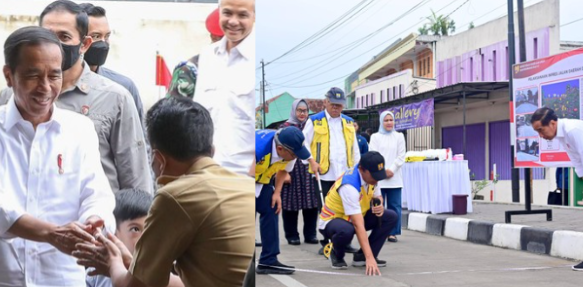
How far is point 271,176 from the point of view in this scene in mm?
2967

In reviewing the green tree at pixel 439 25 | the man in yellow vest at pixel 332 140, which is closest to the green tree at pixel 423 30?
the green tree at pixel 439 25

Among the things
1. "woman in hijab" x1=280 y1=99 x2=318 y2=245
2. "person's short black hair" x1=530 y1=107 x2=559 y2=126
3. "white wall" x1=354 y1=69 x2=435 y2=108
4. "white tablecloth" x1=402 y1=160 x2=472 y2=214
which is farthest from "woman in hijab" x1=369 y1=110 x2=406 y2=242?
"person's short black hair" x1=530 y1=107 x2=559 y2=126

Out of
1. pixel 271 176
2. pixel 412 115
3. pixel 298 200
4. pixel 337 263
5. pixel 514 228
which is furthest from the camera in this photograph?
pixel 298 200

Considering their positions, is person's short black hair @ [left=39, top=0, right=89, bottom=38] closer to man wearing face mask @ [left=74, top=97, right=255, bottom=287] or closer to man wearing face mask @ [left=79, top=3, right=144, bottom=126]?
man wearing face mask @ [left=79, top=3, right=144, bottom=126]

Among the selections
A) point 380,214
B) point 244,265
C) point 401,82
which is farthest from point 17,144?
point 380,214

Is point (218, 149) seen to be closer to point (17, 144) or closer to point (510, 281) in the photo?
point (17, 144)

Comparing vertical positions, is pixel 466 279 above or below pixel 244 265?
below

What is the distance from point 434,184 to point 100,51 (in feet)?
9.50

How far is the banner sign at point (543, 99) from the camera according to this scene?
118 inches

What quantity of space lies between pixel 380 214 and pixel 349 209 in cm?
19

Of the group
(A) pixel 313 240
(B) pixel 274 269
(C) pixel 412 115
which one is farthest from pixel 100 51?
(A) pixel 313 240

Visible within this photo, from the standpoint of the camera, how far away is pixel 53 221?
1.15 meters

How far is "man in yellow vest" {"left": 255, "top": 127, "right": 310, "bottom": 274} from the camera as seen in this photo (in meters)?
2.68

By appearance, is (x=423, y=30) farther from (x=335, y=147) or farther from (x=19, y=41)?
(x=19, y=41)
